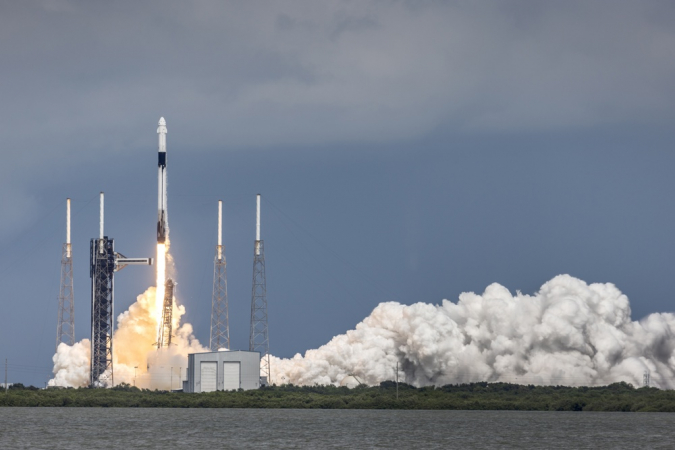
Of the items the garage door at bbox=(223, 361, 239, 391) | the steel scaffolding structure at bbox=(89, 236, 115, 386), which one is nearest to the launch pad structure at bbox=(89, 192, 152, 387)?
the steel scaffolding structure at bbox=(89, 236, 115, 386)

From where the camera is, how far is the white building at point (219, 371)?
Answer: 5389 inches

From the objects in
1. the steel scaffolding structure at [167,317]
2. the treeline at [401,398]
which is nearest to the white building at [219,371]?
the treeline at [401,398]

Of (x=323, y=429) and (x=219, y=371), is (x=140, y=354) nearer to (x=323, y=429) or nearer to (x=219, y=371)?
(x=219, y=371)

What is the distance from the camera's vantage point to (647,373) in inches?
5492

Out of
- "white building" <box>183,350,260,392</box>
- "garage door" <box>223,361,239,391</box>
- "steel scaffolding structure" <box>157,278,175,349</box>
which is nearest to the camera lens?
"steel scaffolding structure" <box>157,278,175,349</box>

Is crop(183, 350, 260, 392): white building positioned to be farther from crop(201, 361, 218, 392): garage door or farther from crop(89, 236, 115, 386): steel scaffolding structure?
crop(89, 236, 115, 386): steel scaffolding structure

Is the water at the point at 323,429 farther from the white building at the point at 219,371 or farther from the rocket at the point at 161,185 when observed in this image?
the rocket at the point at 161,185

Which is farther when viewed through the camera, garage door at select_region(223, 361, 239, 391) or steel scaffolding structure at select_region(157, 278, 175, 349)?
garage door at select_region(223, 361, 239, 391)

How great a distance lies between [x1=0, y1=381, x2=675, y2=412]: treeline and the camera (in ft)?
440

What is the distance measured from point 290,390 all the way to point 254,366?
29.1 ft

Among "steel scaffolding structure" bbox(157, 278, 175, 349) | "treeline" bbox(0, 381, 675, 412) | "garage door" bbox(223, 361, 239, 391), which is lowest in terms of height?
"treeline" bbox(0, 381, 675, 412)

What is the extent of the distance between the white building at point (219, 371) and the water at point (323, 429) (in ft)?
8.70

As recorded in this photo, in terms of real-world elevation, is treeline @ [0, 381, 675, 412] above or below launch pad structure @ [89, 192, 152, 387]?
below

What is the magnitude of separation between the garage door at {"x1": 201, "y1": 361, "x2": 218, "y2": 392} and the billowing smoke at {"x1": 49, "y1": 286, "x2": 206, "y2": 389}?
440cm
